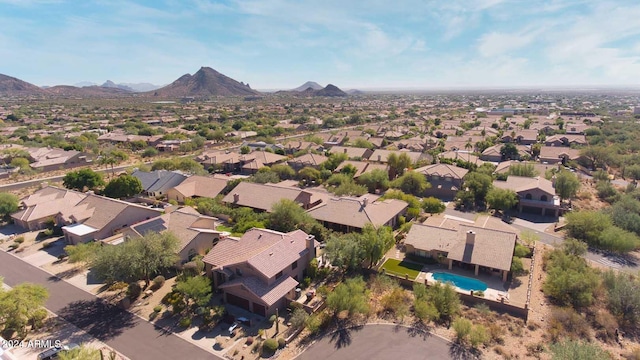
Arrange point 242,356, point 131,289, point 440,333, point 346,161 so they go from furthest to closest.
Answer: point 346,161, point 131,289, point 440,333, point 242,356

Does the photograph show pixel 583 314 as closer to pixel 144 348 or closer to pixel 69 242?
pixel 144 348

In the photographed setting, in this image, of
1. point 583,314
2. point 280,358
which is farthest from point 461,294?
point 280,358

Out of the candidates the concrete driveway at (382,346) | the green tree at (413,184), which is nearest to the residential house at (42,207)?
the concrete driveway at (382,346)

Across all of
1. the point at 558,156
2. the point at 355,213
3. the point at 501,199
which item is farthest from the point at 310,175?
the point at 558,156

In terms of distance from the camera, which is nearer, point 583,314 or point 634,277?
point 583,314

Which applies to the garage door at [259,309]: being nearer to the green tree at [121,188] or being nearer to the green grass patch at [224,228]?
the green grass patch at [224,228]

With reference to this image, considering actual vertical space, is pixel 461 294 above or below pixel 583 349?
below

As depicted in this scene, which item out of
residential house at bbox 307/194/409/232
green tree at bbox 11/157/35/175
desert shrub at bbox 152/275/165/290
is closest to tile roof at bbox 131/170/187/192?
residential house at bbox 307/194/409/232
